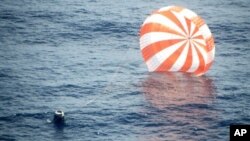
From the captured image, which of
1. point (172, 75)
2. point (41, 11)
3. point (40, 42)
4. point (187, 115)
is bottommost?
point (187, 115)

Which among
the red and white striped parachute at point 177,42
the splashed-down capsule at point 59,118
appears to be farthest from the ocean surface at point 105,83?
the red and white striped parachute at point 177,42

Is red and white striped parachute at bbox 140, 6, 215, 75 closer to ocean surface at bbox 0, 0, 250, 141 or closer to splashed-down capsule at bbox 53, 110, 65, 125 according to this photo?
ocean surface at bbox 0, 0, 250, 141

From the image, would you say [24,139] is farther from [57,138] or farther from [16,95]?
[16,95]

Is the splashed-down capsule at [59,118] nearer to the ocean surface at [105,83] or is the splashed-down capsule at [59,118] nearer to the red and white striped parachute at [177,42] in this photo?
the ocean surface at [105,83]

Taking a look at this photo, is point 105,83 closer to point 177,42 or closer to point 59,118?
point 177,42

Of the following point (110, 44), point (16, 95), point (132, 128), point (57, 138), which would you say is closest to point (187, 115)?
Result: point (132, 128)

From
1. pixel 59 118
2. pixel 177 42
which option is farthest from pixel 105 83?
pixel 59 118
